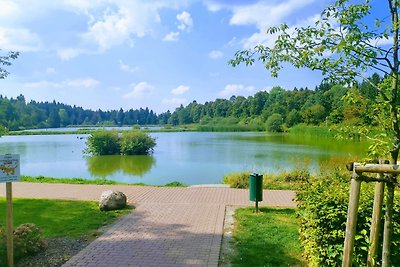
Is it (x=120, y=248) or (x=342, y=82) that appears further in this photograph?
(x=120, y=248)

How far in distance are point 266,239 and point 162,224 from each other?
2392 millimetres

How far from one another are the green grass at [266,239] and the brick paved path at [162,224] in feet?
1.39

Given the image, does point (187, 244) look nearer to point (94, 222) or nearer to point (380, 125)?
point (94, 222)

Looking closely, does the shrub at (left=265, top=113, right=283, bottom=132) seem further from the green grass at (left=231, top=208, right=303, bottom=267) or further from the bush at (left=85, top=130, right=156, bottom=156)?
the green grass at (left=231, top=208, right=303, bottom=267)

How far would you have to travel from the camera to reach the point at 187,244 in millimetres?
6582

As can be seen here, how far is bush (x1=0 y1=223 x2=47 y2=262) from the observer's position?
226 inches

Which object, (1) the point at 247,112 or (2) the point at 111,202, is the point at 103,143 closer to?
(2) the point at 111,202

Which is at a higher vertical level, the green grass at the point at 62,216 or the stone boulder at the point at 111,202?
the stone boulder at the point at 111,202

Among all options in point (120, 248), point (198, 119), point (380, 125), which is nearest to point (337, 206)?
point (380, 125)

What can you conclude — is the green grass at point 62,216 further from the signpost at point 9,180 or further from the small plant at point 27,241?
the signpost at point 9,180

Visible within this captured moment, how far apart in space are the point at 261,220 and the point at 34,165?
69.3ft

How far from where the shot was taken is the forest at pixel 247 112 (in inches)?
165

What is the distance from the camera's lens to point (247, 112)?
11725 centimetres

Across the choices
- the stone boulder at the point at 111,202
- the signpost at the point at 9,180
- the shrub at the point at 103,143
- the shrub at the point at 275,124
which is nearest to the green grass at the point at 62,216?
the stone boulder at the point at 111,202
